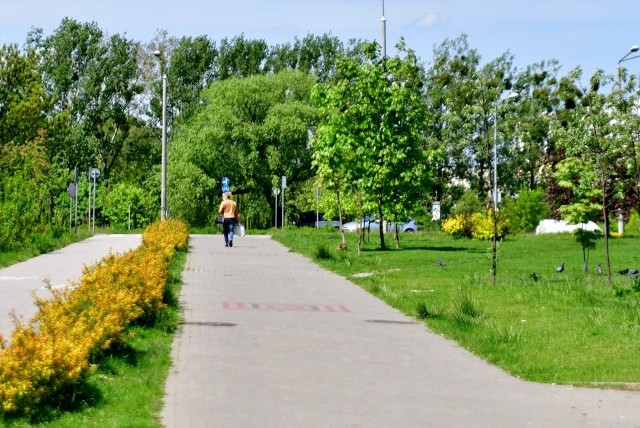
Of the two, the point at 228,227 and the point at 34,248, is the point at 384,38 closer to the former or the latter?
the point at 228,227

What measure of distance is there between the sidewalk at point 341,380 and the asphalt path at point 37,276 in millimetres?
1862

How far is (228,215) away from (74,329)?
2697 cm

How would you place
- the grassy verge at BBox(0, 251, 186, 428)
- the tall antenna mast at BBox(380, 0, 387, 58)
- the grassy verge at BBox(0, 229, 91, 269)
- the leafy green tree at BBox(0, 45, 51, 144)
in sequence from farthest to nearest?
the leafy green tree at BBox(0, 45, 51, 144) → the tall antenna mast at BBox(380, 0, 387, 58) → the grassy verge at BBox(0, 229, 91, 269) → the grassy verge at BBox(0, 251, 186, 428)

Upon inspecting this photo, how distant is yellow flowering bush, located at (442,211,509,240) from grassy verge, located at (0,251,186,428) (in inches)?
1385

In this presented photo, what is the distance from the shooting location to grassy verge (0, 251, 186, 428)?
26.1 ft

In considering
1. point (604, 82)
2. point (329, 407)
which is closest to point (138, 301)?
point (329, 407)

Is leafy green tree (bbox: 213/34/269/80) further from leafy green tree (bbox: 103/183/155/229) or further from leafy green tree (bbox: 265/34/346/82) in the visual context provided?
leafy green tree (bbox: 103/183/155/229)

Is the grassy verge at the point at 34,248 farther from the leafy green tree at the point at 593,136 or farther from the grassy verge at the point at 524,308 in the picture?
the leafy green tree at the point at 593,136

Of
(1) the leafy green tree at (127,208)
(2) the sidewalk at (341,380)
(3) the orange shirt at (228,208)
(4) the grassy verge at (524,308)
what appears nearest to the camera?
(2) the sidewalk at (341,380)

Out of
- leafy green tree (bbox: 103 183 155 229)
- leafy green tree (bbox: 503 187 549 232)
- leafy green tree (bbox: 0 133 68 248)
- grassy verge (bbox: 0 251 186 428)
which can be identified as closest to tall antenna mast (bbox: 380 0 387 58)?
leafy green tree (bbox: 0 133 68 248)

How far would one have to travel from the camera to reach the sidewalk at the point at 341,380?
28.5 ft

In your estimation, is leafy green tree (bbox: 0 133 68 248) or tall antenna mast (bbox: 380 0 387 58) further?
tall antenna mast (bbox: 380 0 387 58)

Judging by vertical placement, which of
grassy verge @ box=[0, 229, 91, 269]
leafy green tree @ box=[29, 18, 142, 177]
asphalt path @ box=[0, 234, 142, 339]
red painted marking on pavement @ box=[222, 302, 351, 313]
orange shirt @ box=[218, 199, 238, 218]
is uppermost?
leafy green tree @ box=[29, 18, 142, 177]

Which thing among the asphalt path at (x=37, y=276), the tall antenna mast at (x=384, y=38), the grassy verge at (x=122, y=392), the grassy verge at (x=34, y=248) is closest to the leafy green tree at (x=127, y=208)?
the grassy verge at (x=34, y=248)
